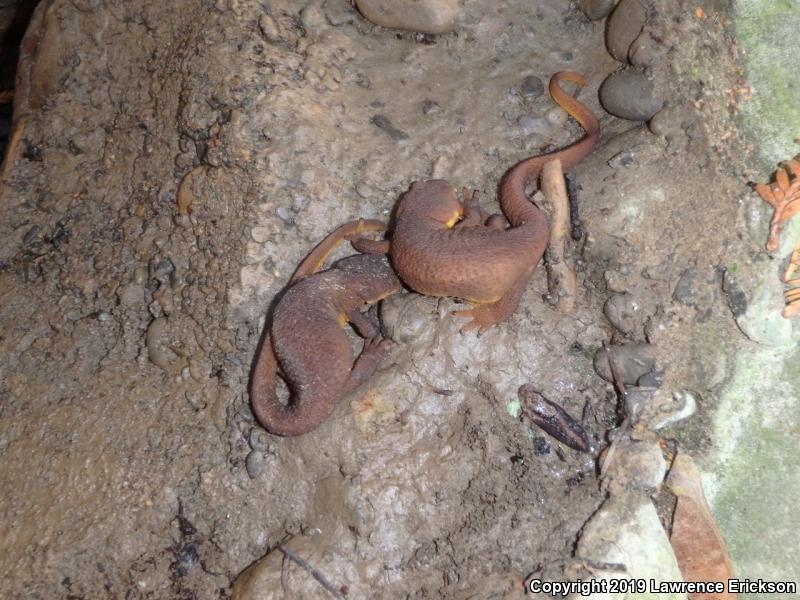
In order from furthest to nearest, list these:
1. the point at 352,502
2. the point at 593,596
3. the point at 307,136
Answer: the point at 307,136 < the point at 352,502 < the point at 593,596

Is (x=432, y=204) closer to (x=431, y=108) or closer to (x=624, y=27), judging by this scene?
(x=431, y=108)

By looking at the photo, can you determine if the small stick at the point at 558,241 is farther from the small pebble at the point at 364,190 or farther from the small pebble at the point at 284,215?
the small pebble at the point at 284,215

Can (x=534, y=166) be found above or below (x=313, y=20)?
below

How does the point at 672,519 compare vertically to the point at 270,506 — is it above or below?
above

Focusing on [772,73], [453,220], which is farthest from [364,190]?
[772,73]

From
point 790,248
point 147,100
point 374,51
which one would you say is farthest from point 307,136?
point 790,248

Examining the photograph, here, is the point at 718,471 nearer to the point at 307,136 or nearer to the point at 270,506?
the point at 270,506
